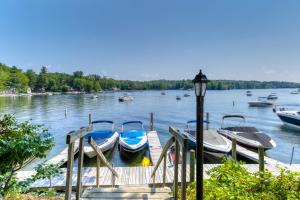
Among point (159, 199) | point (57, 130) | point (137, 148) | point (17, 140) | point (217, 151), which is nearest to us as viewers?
point (17, 140)

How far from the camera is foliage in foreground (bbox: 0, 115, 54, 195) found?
319cm

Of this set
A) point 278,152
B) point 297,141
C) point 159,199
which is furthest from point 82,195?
point 297,141

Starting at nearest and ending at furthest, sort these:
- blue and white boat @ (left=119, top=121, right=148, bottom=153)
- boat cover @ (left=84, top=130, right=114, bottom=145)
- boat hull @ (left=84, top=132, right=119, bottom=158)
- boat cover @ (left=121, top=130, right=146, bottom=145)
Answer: boat hull @ (left=84, top=132, right=119, bottom=158) → blue and white boat @ (left=119, top=121, right=148, bottom=153) → boat cover @ (left=121, top=130, right=146, bottom=145) → boat cover @ (left=84, top=130, right=114, bottom=145)

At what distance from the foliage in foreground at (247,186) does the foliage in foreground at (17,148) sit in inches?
110

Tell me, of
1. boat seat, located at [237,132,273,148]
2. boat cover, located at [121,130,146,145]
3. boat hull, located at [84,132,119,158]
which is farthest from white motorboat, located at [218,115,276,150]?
boat hull, located at [84,132,119,158]

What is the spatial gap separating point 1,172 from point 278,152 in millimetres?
17942

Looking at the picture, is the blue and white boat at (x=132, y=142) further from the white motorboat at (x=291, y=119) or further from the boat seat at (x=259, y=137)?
the white motorboat at (x=291, y=119)

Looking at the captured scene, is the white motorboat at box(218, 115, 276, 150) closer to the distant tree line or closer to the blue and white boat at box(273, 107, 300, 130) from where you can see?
the blue and white boat at box(273, 107, 300, 130)

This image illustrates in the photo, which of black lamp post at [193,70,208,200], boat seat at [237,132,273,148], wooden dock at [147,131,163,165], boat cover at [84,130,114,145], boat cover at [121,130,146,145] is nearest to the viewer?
black lamp post at [193,70,208,200]

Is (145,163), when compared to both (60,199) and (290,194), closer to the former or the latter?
(60,199)

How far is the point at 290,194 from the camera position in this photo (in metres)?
3.83

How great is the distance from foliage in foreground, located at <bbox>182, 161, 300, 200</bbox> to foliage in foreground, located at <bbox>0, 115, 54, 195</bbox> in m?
2.79

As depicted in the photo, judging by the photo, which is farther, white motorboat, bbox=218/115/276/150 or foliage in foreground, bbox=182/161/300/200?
white motorboat, bbox=218/115/276/150

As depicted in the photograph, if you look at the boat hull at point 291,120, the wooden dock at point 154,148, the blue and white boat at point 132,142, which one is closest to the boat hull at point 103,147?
the blue and white boat at point 132,142
